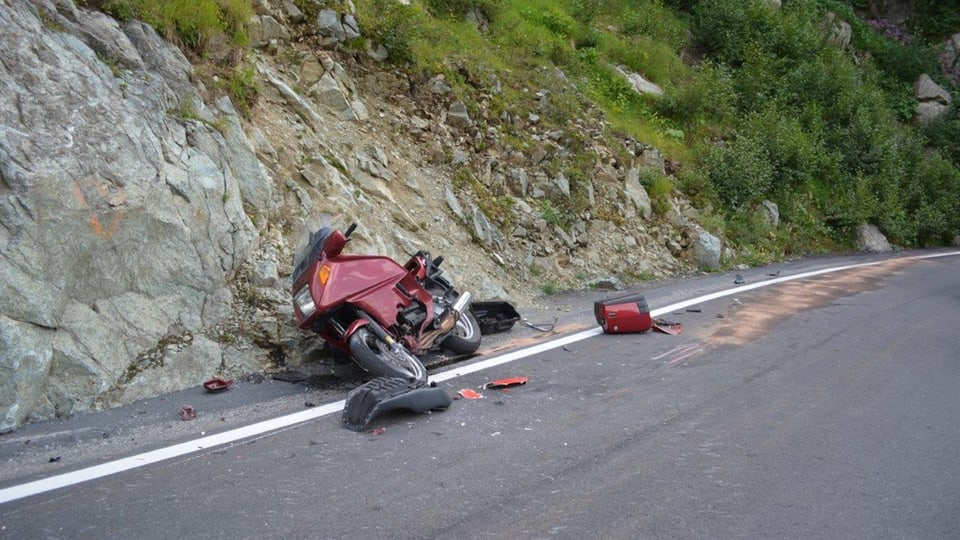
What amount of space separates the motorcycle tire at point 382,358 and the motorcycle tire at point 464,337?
1162 millimetres

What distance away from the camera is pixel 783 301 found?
10.8m

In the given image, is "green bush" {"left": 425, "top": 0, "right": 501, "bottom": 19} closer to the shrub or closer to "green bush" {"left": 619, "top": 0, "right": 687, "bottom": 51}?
"green bush" {"left": 619, "top": 0, "right": 687, "bottom": 51}

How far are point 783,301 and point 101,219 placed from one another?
8.36 m

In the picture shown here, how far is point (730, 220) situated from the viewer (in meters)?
16.0

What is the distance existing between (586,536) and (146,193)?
4885mm

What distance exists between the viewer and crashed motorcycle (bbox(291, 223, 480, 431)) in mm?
5734

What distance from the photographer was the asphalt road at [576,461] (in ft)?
13.5

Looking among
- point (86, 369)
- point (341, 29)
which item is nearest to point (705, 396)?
point (86, 369)

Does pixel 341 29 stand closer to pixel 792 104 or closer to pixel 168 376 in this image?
pixel 168 376

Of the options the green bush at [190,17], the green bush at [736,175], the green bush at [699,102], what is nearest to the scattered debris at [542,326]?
the green bush at [190,17]

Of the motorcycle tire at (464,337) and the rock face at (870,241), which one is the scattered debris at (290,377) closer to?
the motorcycle tire at (464,337)

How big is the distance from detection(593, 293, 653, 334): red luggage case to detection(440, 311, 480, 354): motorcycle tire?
1527 mm

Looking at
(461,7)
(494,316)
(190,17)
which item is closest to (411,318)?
(494,316)

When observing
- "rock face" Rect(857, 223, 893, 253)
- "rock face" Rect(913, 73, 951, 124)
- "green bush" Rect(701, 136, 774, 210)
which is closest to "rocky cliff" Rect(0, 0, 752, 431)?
"green bush" Rect(701, 136, 774, 210)
